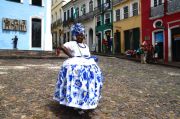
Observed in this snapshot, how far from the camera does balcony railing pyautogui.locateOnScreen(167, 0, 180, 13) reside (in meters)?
22.9

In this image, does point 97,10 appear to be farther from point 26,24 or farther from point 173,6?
point 173,6

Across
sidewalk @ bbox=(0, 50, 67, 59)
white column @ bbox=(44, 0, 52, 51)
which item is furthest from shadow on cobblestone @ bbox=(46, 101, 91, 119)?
white column @ bbox=(44, 0, 52, 51)

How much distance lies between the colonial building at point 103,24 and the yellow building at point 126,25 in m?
0.93

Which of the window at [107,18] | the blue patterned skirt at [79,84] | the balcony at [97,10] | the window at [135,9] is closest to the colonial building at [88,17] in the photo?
the balcony at [97,10]

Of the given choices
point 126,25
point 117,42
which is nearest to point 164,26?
point 126,25

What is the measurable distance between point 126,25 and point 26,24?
9.43 metres

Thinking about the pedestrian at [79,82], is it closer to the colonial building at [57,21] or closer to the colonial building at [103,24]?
the colonial building at [103,24]

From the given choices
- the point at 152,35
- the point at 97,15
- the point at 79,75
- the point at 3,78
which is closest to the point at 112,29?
the point at 97,15

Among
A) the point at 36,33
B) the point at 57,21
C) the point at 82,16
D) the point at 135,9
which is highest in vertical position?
the point at 57,21

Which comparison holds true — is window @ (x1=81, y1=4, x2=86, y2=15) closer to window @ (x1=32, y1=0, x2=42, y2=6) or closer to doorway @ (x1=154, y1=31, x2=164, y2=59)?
window @ (x1=32, y1=0, x2=42, y2=6)

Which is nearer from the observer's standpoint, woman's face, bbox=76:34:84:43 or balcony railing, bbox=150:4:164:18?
woman's face, bbox=76:34:84:43

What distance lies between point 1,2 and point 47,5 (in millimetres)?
3645

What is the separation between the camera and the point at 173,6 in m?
23.3

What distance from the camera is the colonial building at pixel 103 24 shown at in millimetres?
34062
